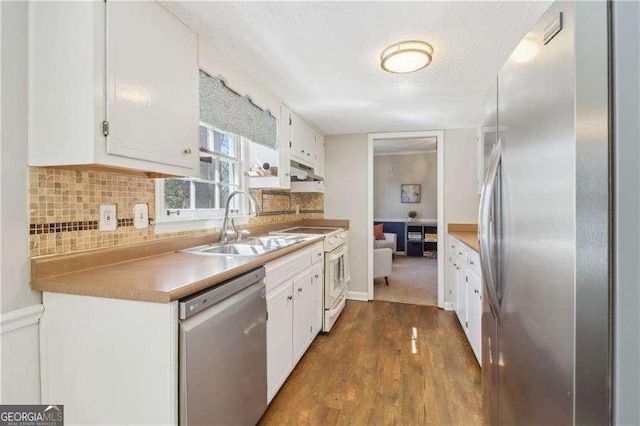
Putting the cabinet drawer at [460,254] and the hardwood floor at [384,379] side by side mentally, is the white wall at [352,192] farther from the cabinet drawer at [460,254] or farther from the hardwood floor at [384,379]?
the cabinet drawer at [460,254]

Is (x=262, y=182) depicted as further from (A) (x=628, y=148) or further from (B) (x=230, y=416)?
(A) (x=628, y=148)

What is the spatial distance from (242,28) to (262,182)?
4.22 feet

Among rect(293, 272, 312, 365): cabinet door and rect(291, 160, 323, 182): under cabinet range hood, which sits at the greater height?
rect(291, 160, 323, 182): under cabinet range hood

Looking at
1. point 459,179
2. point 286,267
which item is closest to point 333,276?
point 286,267

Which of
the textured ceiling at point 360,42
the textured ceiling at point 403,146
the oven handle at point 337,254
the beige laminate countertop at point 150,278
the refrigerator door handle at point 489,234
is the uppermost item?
the textured ceiling at point 403,146

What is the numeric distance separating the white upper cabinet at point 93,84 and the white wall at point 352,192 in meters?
2.89

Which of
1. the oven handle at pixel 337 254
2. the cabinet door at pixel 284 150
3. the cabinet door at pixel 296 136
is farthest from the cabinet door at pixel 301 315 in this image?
the cabinet door at pixel 296 136

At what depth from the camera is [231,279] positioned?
135cm

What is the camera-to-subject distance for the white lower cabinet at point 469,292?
85.0 inches

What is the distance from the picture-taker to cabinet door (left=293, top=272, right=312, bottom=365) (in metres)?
2.14

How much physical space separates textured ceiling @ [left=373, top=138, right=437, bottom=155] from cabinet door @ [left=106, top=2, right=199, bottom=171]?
458 centimetres

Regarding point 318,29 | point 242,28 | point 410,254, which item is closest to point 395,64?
point 318,29

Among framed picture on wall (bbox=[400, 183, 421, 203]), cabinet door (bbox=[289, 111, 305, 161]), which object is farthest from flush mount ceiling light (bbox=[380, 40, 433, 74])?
framed picture on wall (bbox=[400, 183, 421, 203])

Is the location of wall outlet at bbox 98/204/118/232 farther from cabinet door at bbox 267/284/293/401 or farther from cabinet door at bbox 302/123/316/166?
cabinet door at bbox 302/123/316/166
